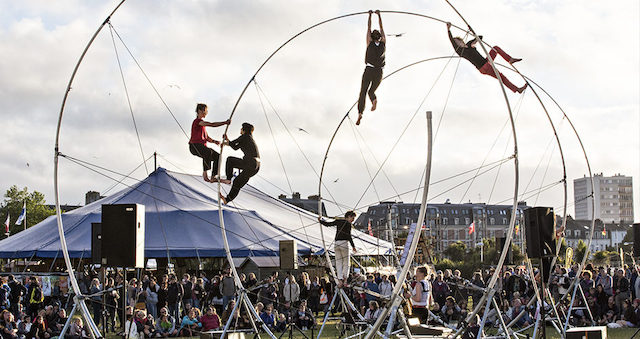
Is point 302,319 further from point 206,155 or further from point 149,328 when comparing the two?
point 206,155

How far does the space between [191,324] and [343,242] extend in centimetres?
397

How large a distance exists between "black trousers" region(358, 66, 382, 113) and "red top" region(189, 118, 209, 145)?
2.27 metres

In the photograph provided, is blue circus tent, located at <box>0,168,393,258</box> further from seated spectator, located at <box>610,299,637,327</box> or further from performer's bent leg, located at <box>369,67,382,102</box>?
performer's bent leg, located at <box>369,67,382,102</box>

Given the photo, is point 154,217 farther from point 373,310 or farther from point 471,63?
point 471,63

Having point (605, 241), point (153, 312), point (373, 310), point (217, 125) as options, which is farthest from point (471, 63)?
point (605, 241)

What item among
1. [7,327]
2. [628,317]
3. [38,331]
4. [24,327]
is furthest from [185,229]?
[628,317]

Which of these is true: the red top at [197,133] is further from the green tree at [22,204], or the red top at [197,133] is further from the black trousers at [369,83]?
the green tree at [22,204]

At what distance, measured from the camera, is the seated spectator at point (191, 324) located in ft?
52.3

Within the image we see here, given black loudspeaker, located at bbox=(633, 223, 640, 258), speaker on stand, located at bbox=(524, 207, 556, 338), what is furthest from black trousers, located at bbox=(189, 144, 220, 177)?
black loudspeaker, located at bbox=(633, 223, 640, 258)

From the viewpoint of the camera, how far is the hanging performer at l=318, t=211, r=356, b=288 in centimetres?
1358

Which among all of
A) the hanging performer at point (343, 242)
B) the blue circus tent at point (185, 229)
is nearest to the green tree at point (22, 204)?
the blue circus tent at point (185, 229)

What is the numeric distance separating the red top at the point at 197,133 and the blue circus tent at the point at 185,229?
302 inches

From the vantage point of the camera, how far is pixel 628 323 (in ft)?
53.0

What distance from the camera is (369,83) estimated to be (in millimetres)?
11648
